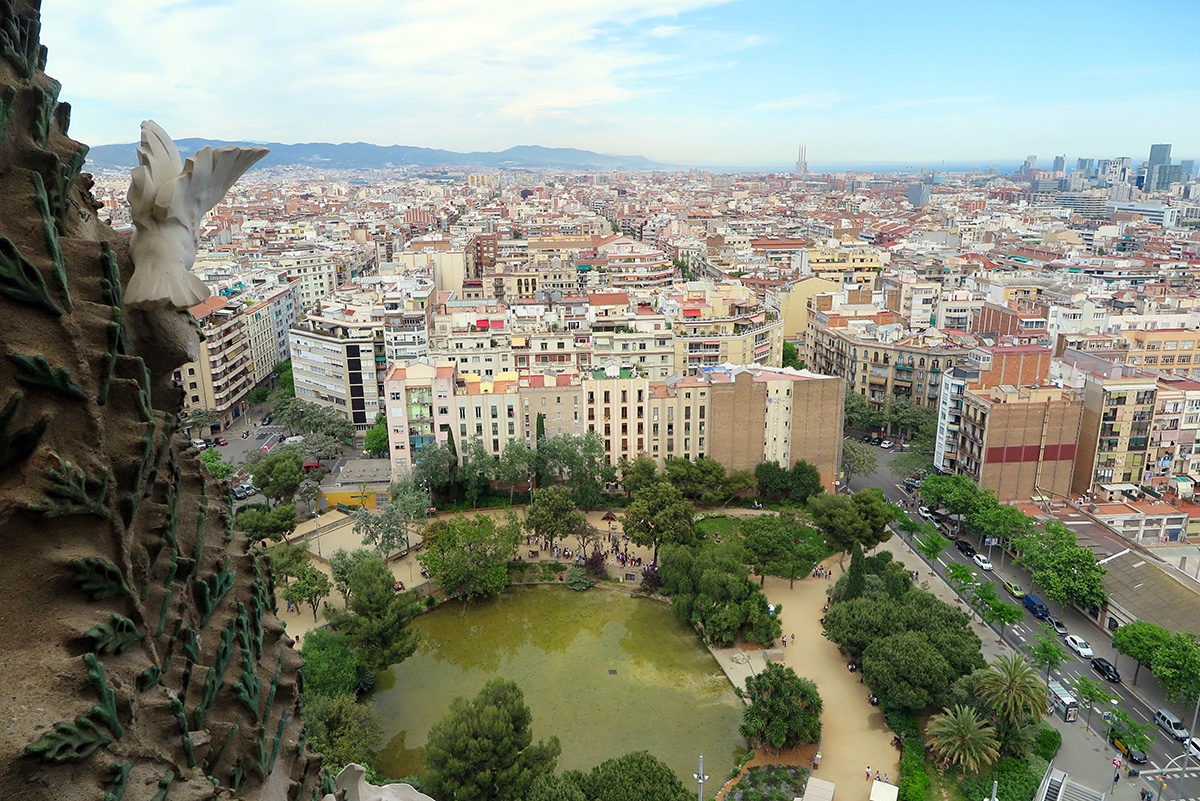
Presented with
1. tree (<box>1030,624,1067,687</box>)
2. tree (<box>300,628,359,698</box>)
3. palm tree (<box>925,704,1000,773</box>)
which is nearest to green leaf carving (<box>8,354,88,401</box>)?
tree (<box>300,628,359,698</box>)

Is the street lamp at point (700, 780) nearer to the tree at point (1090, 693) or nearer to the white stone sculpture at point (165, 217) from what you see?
the tree at point (1090, 693)

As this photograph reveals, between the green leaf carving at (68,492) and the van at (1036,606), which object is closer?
the green leaf carving at (68,492)

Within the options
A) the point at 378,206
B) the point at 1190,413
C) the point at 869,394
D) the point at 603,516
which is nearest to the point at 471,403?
the point at 603,516

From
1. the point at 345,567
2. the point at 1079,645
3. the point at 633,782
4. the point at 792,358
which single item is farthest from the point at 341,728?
the point at 792,358

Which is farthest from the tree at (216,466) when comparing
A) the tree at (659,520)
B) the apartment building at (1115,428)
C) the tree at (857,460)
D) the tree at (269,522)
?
the apartment building at (1115,428)

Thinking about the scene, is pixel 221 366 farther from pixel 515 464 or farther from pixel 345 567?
pixel 345 567
